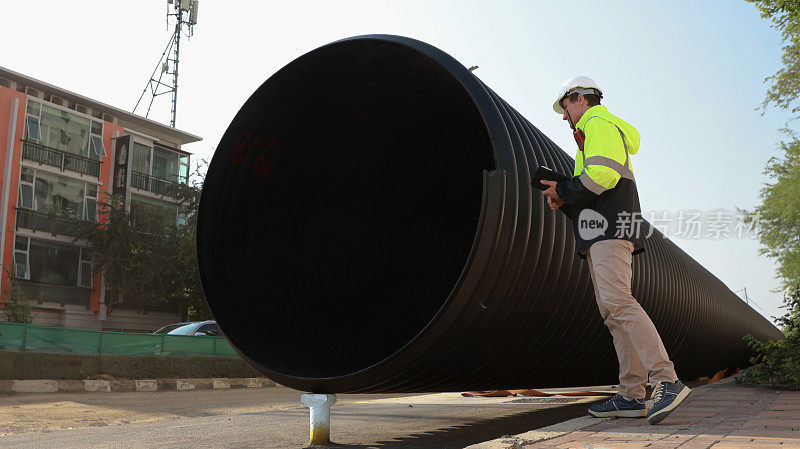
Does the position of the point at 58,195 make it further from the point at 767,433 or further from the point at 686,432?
the point at 767,433

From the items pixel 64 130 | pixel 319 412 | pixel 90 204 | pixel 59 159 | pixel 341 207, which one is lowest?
pixel 319 412

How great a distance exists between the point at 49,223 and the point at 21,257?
193cm

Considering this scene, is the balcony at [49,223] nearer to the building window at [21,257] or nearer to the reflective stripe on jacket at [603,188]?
the building window at [21,257]

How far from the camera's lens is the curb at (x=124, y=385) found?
1316 cm

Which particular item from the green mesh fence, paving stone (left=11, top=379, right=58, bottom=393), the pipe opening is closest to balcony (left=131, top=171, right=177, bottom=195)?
the green mesh fence

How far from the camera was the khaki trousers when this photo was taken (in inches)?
165

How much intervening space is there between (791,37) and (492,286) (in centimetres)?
2688

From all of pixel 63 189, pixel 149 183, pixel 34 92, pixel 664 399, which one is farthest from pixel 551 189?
pixel 149 183

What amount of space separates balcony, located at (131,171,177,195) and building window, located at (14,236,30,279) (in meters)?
5.99

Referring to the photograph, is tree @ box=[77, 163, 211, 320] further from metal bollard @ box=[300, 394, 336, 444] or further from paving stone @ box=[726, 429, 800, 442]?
paving stone @ box=[726, 429, 800, 442]

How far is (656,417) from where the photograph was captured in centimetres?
411

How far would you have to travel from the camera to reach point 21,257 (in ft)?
96.4

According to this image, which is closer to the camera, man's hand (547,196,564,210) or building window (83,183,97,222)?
man's hand (547,196,564,210)

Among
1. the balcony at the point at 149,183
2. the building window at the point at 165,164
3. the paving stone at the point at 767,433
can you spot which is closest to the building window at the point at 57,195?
the balcony at the point at 149,183
